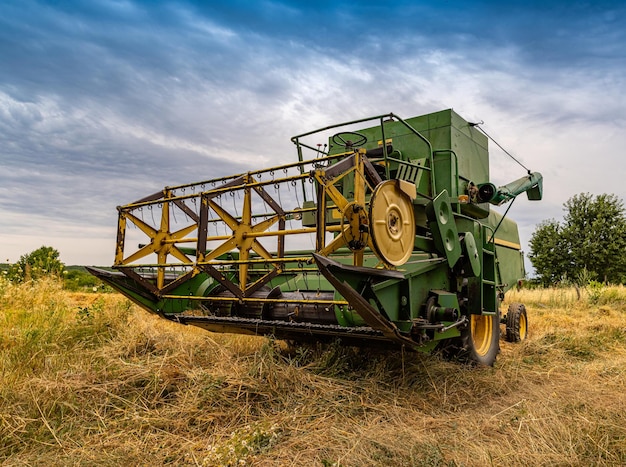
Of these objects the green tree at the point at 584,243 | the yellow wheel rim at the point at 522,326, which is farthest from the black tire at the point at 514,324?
the green tree at the point at 584,243

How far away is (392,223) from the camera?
4.06m

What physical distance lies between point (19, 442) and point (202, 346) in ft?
6.23

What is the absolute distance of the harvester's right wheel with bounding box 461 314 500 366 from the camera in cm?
612

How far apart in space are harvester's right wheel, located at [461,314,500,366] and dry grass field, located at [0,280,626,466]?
0.27 metres

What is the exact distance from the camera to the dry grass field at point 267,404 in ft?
10.8

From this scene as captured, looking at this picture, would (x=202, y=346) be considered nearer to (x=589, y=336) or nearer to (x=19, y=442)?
Result: (x=19, y=442)

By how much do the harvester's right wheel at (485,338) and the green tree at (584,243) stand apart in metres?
24.4

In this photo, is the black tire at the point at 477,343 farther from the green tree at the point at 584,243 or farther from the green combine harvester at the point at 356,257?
the green tree at the point at 584,243

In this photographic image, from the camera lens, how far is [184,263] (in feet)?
15.6

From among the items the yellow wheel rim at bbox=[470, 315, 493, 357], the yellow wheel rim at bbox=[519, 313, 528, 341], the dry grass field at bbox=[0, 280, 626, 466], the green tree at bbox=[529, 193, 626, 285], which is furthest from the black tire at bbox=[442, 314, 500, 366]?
the green tree at bbox=[529, 193, 626, 285]

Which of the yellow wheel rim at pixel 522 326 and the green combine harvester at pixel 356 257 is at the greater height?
the green combine harvester at pixel 356 257

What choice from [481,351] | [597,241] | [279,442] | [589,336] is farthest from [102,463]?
[597,241]

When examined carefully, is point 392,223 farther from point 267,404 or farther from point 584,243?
point 584,243

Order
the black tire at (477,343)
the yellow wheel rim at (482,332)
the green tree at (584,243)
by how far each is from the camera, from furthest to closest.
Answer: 1. the green tree at (584,243)
2. the yellow wheel rim at (482,332)
3. the black tire at (477,343)
